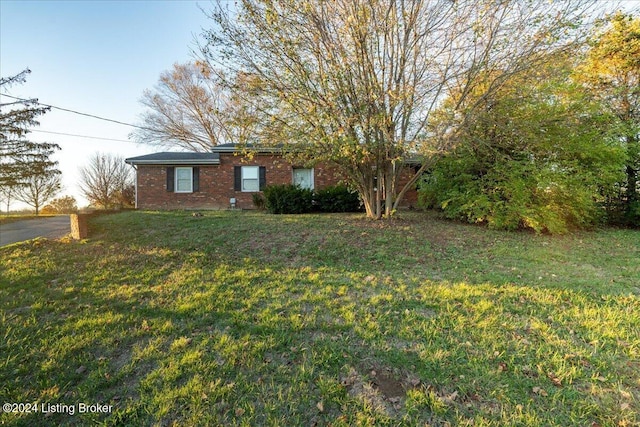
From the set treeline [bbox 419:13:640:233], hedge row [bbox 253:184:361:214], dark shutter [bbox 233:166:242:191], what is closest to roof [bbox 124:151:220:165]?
dark shutter [bbox 233:166:242:191]

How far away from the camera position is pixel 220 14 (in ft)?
19.9

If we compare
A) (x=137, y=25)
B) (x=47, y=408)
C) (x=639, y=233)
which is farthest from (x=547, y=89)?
(x=137, y=25)

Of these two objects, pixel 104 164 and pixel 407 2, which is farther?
pixel 104 164

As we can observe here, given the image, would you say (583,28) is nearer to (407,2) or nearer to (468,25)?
(468,25)

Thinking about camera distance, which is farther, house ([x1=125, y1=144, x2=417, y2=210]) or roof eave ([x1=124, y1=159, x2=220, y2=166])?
house ([x1=125, y1=144, x2=417, y2=210])

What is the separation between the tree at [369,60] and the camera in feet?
19.7

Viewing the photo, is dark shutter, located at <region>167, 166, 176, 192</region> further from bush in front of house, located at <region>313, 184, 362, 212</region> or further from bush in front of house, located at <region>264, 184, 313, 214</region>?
bush in front of house, located at <region>313, 184, 362, 212</region>

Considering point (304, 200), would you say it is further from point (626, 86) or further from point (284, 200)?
point (626, 86)

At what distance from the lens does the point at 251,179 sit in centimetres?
1370

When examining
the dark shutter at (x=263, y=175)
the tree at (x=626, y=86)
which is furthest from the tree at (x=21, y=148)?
the tree at (x=626, y=86)

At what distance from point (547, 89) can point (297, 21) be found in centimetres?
652

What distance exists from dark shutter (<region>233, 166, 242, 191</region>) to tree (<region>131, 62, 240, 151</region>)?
9.37 m

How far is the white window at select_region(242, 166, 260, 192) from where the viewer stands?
1367 centimetres

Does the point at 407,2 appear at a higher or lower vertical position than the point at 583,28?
higher
